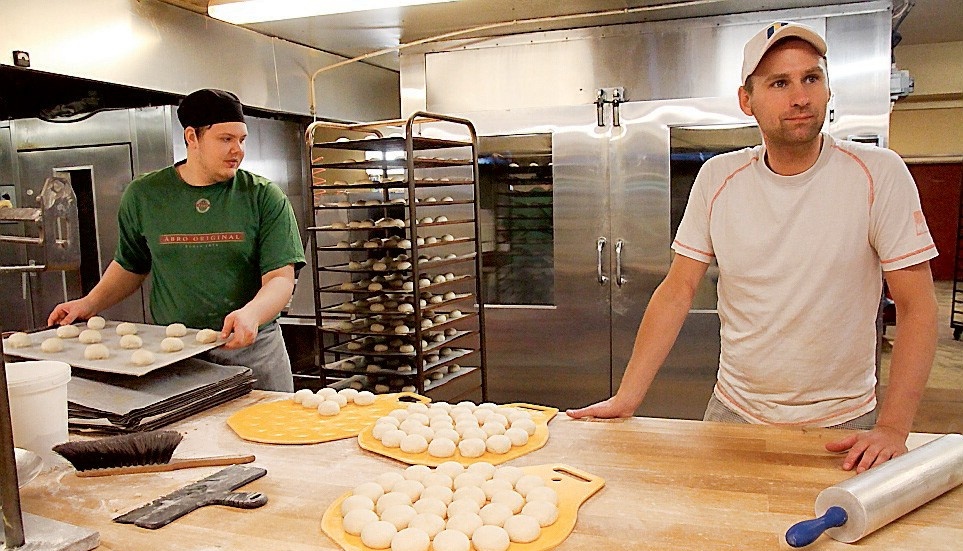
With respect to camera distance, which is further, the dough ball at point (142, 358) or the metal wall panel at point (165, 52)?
the metal wall panel at point (165, 52)

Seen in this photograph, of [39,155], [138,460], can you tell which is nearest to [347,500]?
[138,460]

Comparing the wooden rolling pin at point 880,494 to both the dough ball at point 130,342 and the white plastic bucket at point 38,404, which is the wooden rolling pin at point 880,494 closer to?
the white plastic bucket at point 38,404

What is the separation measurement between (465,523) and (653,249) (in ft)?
10.5

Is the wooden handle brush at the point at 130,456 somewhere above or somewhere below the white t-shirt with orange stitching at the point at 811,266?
below

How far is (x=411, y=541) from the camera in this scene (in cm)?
115

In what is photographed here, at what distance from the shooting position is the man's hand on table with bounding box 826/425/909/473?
139 cm

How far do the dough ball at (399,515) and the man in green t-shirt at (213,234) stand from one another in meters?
1.27

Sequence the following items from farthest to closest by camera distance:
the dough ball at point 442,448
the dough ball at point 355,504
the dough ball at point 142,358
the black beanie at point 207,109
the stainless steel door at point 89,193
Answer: the stainless steel door at point 89,193 < the black beanie at point 207,109 < the dough ball at point 142,358 < the dough ball at point 442,448 < the dough ball at point 355,504

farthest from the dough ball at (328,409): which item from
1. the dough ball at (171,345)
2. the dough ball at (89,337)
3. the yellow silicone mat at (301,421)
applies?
the dough ball at (89,337)

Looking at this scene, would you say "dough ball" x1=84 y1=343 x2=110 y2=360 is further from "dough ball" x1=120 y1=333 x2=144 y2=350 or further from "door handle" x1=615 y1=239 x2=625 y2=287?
"door handle" x1=615 y1=239 x2=625 y2=287

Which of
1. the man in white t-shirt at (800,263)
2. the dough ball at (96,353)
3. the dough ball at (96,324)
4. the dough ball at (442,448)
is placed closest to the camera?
the dough ball at (442,448)

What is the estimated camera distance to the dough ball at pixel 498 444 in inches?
60.7

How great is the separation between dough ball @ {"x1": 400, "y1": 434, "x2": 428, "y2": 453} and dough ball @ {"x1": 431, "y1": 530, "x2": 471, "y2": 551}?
0.39 m

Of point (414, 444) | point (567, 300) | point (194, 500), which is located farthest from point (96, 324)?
point (567, 300)
